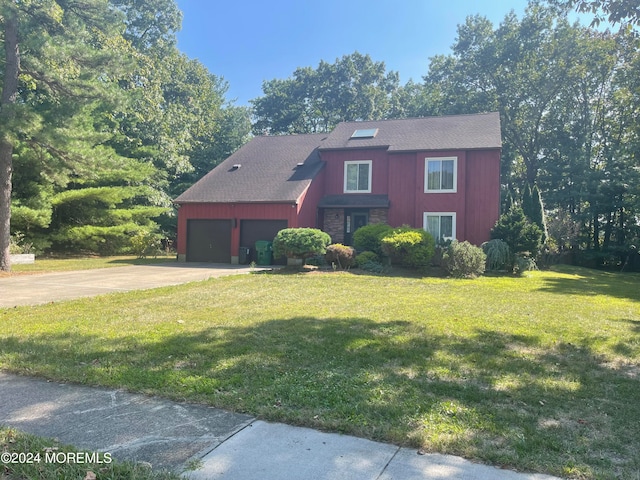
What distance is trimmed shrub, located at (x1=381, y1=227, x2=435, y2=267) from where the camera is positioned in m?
14.3

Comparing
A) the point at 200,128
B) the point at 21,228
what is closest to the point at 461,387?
the point at 21,228

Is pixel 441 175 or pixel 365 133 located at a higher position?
pixel 365 133

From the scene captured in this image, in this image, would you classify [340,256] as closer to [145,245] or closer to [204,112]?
[145,245]

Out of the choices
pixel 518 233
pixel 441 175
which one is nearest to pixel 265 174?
pixel 441 175

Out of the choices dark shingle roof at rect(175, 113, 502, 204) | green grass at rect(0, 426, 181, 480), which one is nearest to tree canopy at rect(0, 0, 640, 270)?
dark shingle roof at rect(175, 113, 502, 204)

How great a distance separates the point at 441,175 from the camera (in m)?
18.3

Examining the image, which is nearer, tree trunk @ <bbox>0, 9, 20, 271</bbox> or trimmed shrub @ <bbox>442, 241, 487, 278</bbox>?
tree trunk @ <bbox>0, 9, 20, 271</bbox>

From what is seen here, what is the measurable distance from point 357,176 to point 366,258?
20.2 feet

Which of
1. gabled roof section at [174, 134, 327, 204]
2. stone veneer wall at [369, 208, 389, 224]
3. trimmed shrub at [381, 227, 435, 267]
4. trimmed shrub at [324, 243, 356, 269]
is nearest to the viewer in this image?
trimmed shrub at [381, 227, 435, 267]

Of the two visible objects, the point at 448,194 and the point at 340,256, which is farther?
the point at 448,194

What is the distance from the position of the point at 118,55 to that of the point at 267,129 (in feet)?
100

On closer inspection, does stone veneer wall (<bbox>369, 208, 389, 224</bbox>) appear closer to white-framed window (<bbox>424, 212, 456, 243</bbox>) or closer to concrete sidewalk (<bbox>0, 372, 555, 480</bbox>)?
white-framed window (<bbox>424, 212, 456, 243</bbox>)

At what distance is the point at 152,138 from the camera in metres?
27.5

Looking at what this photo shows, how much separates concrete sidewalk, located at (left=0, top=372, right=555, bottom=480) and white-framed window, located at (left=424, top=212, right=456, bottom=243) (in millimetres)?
15968
